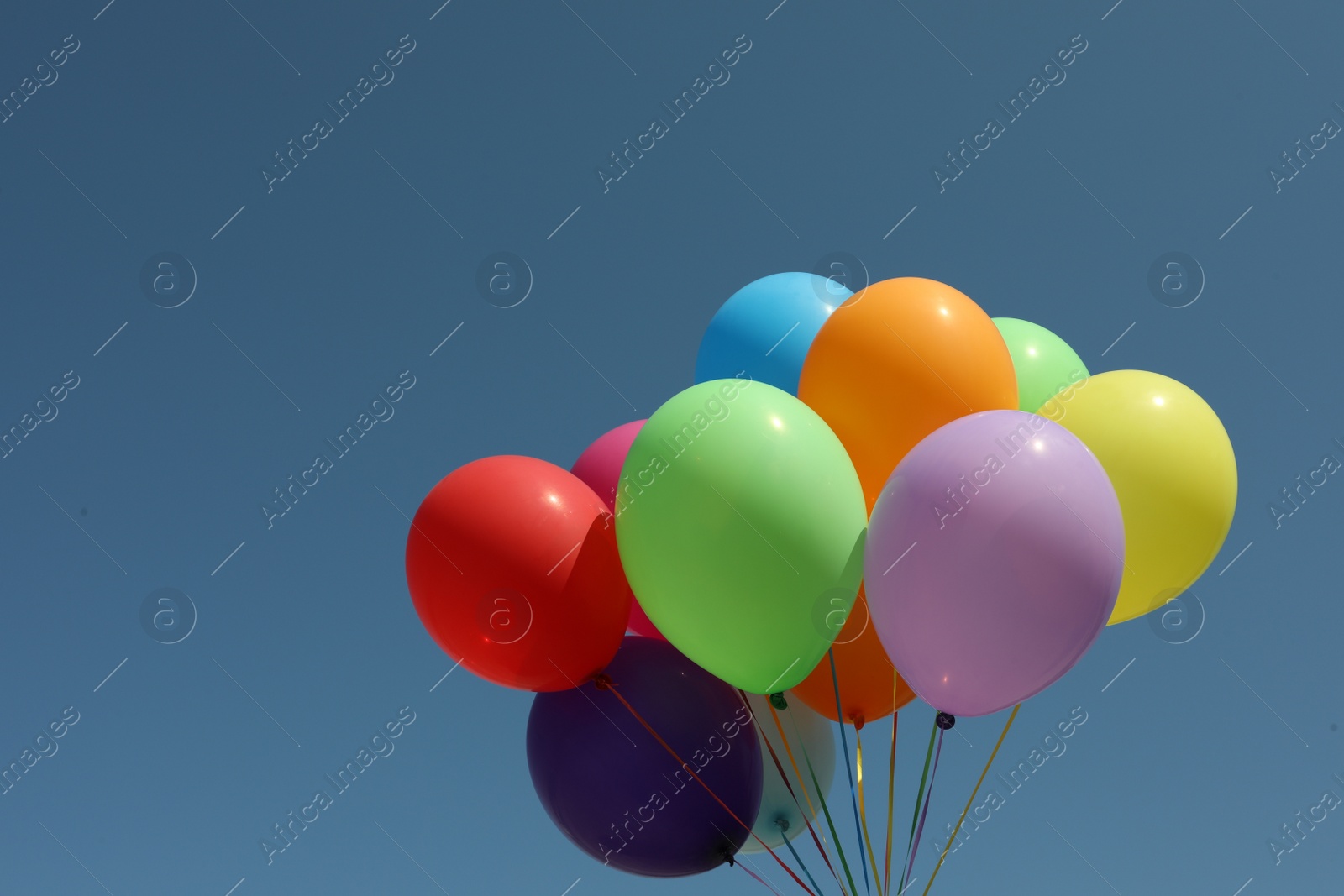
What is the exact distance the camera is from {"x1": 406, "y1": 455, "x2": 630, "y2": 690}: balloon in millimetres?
5695

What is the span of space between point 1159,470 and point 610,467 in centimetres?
325

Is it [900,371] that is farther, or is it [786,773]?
[786,773]

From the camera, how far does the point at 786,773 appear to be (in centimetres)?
678

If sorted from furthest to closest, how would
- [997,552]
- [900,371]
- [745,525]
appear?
[900,371], [745,525], [997,552]

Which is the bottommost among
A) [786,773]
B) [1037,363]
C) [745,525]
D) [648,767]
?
[786,773]

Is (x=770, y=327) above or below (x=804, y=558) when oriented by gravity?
above

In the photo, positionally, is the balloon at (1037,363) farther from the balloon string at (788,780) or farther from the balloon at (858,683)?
the balloon string at (788,780)

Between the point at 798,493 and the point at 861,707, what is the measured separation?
195 centimetres

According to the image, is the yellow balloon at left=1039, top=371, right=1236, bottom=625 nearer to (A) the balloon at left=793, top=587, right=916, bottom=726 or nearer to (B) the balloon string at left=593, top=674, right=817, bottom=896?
(A) the balloon at left=793, top=587, right=916, bottom=726

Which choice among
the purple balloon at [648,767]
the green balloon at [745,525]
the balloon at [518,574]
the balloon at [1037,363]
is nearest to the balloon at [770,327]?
the balloon at [1037,363]

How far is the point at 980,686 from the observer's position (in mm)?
5246

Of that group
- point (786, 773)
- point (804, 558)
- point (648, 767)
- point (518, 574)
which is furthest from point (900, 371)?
point (786, 773)

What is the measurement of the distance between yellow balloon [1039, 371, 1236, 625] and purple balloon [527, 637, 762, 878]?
2.49 meters

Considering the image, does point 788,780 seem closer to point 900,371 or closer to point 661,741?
point 661,741
